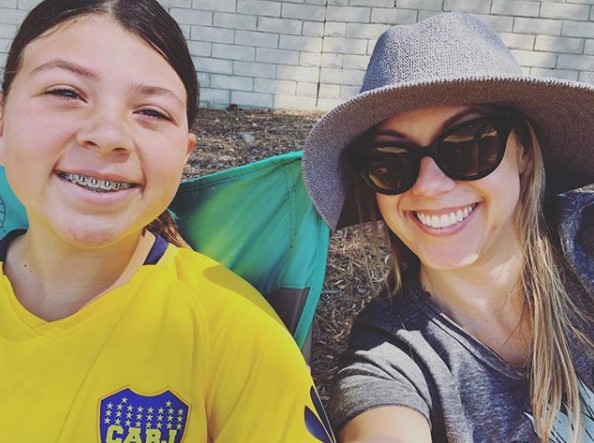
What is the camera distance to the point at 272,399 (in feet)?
5.03

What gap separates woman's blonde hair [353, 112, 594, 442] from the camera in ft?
5.73

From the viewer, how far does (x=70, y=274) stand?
175cm

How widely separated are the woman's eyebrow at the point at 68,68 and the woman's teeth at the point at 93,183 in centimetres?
24

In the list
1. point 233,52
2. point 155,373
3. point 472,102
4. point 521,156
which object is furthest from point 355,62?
point 155,373

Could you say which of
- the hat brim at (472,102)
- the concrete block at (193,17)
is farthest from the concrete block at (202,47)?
the hat brim at (472,102)

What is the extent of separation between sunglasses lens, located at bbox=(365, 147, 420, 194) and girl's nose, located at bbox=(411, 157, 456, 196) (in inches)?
0.7

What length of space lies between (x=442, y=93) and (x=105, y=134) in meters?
0.81

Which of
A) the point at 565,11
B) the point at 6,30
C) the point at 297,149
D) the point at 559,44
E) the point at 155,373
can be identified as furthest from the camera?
the point at 6,30

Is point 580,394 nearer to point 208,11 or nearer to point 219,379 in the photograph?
point 219,379

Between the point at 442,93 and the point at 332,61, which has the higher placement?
the point at 442,93

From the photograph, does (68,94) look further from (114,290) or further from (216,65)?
(216,65)

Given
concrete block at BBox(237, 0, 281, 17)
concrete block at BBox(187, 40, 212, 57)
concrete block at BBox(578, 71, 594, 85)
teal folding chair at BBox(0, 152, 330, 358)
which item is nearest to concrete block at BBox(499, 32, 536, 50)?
concrete block at BBox(578, 71, 594, 85)

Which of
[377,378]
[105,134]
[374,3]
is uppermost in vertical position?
[374,3]

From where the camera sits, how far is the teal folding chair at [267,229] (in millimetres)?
2123
